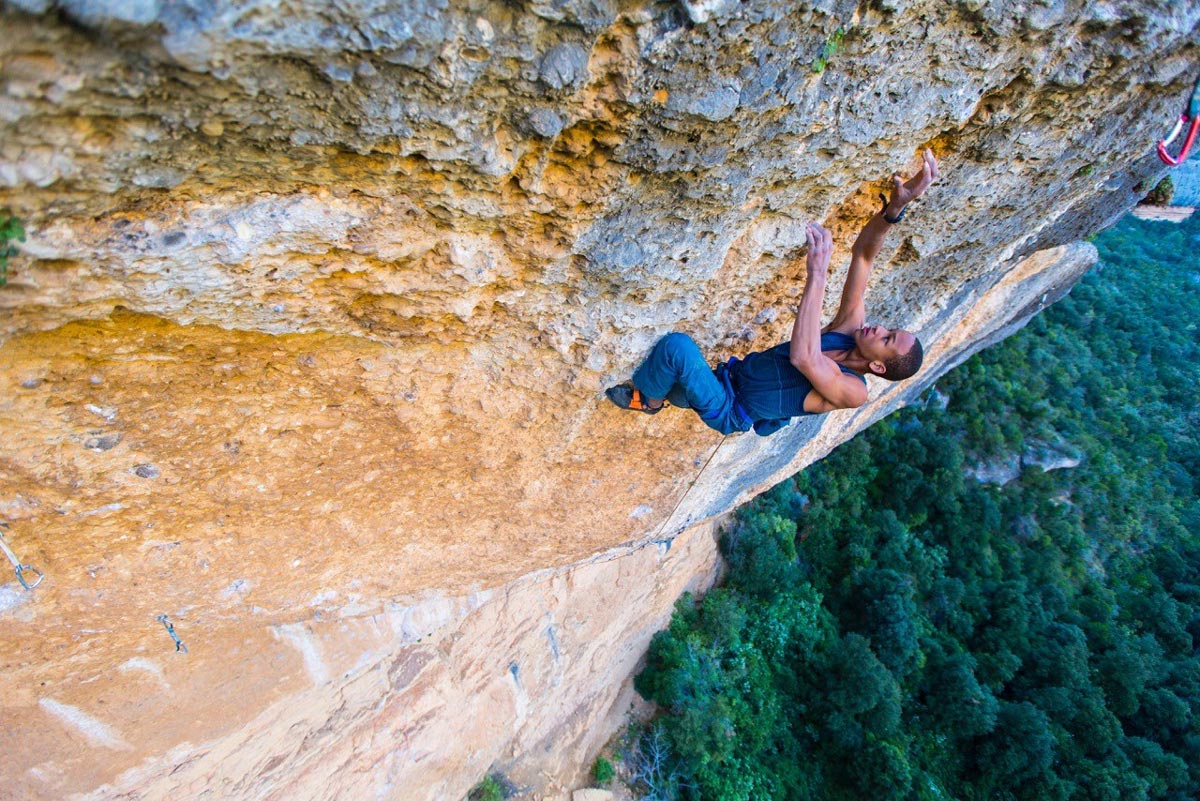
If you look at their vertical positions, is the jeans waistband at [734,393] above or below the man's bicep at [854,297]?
below

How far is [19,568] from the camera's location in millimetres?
2188

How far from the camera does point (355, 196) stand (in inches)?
68.6

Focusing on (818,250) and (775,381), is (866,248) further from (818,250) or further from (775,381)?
(775,381)

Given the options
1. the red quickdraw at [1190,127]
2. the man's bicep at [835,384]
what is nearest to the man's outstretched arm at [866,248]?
the man's bicep at [835,384]

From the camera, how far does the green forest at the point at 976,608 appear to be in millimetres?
8133

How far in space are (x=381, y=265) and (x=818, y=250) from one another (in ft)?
4.83

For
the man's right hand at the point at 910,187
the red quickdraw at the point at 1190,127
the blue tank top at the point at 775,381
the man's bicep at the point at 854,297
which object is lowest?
the blue tank top at the point at 775,381

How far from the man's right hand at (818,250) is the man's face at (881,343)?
0.33 m

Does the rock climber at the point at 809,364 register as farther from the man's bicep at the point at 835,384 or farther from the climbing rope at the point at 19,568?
the climbing rope at the point at 19,568

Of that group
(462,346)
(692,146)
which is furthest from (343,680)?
(692,146)

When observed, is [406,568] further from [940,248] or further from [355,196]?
[940,248]

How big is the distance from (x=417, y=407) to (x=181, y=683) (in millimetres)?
1980

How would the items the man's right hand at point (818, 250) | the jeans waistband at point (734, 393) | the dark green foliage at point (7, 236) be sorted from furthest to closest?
the jeans waistband at point (734, 393) < the man's right hand at point (818, 250) < the dark green foliage at point (7, 236)

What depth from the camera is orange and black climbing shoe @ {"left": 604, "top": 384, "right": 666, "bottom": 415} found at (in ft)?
9.64
